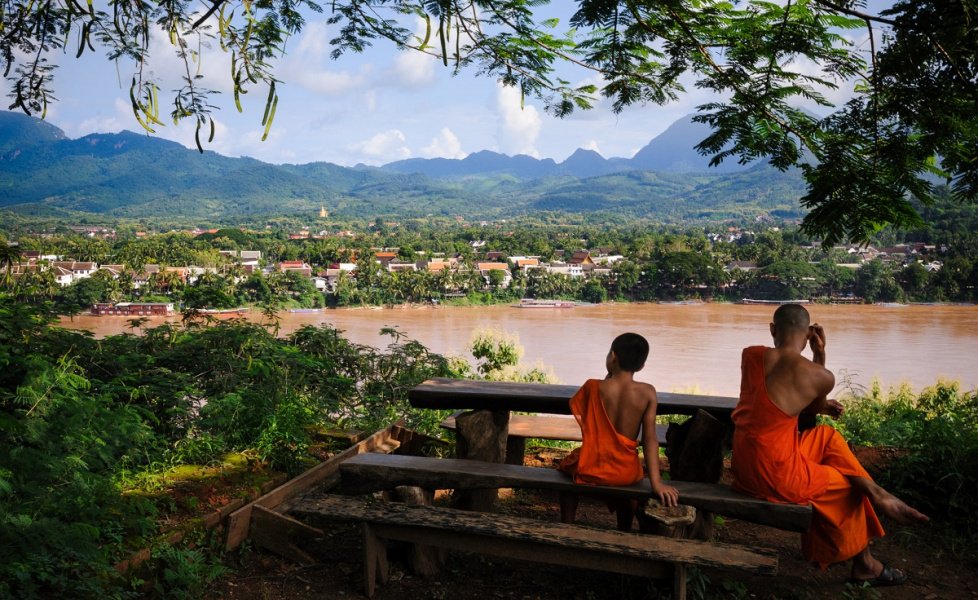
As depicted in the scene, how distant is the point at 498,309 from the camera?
2822cm

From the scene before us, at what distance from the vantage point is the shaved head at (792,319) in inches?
68.1

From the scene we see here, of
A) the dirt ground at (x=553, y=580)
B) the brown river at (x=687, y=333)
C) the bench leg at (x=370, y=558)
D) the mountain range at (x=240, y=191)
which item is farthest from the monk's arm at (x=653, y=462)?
the mountain range at (x=240, y=191)

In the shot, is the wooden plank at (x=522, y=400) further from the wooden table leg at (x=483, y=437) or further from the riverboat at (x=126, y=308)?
the riverboat at (x=126, y=308)

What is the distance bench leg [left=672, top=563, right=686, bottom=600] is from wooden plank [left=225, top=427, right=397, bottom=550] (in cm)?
118

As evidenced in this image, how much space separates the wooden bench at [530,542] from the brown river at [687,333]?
33.8 ft

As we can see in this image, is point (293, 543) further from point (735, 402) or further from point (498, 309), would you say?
point (498, 309)

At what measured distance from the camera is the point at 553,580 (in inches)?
75.4

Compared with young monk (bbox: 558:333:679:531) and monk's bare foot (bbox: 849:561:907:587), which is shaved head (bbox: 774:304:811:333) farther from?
monk's bare foot (bbox: 849:561:907:587)

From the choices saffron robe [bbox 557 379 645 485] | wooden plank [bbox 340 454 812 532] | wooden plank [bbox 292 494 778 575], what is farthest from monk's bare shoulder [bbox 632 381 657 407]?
wooden plank [bbox 292 494 778 575]

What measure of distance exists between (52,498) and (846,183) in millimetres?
2319

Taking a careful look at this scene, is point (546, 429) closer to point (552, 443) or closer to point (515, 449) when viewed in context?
point (515, 449)

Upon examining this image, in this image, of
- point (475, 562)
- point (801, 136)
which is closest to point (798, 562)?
point (475, 562)

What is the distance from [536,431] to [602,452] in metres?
0.76

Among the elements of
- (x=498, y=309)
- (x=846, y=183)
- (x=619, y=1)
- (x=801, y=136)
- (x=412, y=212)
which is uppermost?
(x=412, y=212)
